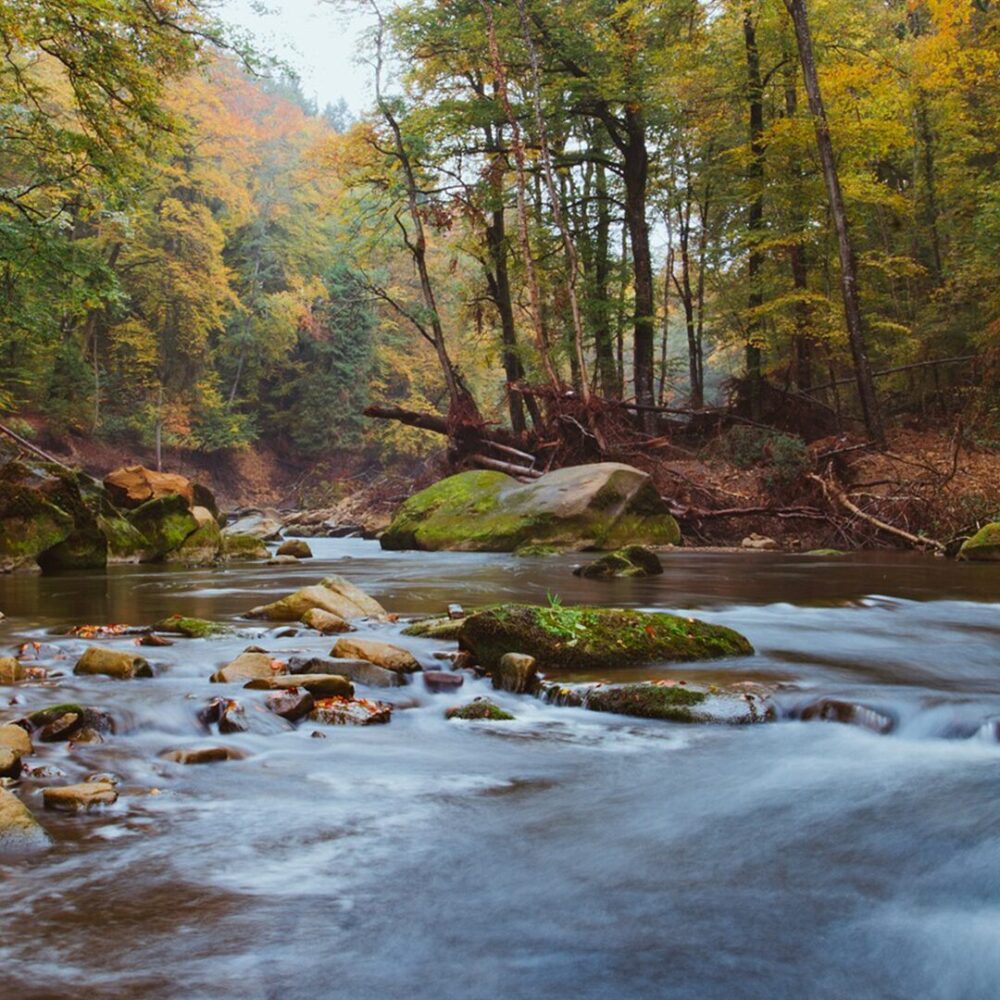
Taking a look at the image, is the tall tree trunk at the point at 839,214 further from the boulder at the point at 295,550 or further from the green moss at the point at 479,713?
the green moss at the point at 479,713

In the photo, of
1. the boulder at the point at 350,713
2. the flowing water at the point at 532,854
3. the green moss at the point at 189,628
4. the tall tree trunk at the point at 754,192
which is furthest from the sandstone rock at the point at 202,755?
the tall tree trunk at the point at 754,192

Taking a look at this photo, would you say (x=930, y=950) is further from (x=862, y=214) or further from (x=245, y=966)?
(x=862, y=214)

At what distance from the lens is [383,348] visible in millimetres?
42781

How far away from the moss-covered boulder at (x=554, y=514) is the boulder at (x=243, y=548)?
257 cm

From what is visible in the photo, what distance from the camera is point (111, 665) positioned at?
4.86 m

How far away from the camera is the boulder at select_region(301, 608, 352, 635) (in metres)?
6.30

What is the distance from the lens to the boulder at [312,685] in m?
4.38

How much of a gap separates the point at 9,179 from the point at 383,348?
18930 mm

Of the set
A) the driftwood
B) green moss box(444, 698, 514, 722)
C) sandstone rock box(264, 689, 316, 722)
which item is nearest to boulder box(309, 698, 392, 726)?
sandstone rock box(264, 689, 316, 722)

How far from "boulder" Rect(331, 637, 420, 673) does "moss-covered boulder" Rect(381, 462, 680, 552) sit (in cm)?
769

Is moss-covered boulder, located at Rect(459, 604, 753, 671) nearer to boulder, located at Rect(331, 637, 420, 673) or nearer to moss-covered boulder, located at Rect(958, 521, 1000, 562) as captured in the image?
boulder, located at Rect(331, 637, 420, 673)

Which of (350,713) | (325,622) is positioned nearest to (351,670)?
(350,713)

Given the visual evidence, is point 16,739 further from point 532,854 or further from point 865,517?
point 865,517

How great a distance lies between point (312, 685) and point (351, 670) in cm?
48
